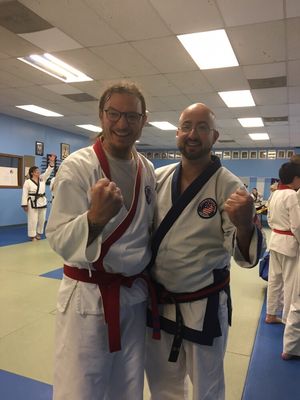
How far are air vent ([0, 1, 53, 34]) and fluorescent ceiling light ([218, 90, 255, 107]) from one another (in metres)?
3.71

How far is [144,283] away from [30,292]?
9.64 feet

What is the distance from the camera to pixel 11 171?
9.44m

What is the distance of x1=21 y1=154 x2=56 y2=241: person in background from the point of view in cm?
748

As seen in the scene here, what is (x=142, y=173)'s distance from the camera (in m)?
1.41

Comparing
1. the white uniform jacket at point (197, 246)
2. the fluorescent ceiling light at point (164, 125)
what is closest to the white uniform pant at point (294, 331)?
the white uniform jacket at point (197, 246)

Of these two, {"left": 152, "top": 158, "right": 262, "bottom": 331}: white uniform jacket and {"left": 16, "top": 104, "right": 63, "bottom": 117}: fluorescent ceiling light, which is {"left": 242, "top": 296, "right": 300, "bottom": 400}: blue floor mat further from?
{"left": 16, "top": 104, "right": 63, "bottom": 117}: fluorescent ceiling light

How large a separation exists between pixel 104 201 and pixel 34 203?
7072 millimetres

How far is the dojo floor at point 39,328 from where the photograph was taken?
2125 millimetres

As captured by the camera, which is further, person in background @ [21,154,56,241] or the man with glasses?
person in background @ [21,154,56,241]

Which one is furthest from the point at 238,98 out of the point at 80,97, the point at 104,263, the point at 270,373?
the point at 104,263

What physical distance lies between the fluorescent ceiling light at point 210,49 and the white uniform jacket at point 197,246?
310cm

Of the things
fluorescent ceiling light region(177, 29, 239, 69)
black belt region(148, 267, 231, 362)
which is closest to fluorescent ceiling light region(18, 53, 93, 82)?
fluorescent ceiling light region(177, 29, 239, 69)

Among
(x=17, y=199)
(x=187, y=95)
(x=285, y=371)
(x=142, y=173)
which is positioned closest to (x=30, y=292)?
(x=285, y=371)

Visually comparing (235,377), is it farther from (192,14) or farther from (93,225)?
(192,14)
